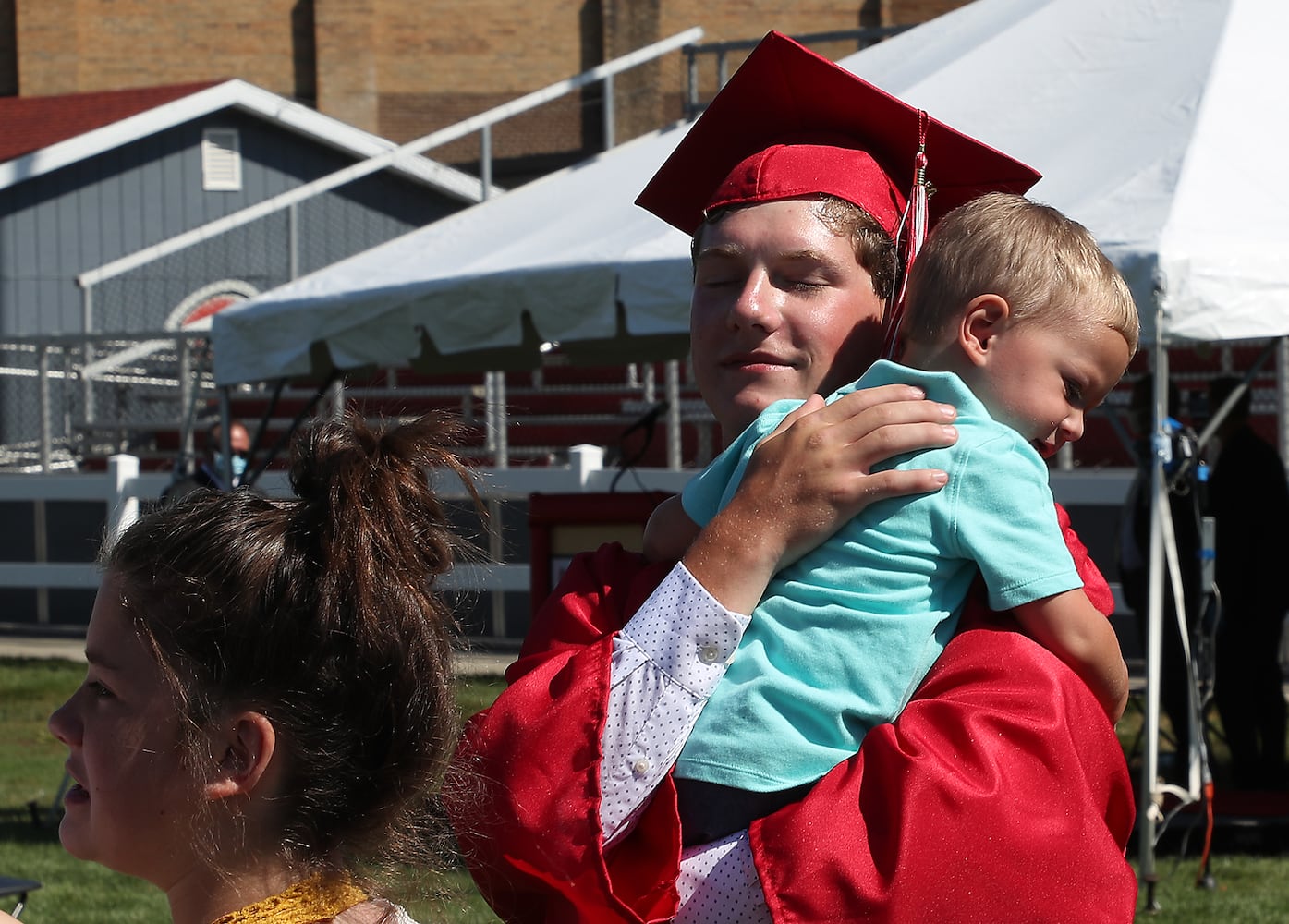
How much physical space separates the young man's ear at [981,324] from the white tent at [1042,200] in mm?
2934

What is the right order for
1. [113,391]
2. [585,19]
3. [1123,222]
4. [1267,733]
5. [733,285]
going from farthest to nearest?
[585,19]
[113,391]
[1267,733]
[1123,222]
[733,285]

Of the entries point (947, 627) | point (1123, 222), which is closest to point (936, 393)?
point (947, 627)

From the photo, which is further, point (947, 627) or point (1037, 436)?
point (1037, 436)

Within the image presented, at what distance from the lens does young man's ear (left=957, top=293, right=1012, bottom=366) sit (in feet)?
5.60

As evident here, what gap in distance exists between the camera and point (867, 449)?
62.7 inches

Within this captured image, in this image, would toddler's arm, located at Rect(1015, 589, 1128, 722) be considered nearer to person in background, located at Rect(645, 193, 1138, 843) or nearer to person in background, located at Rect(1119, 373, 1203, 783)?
person in background, located at Rect(645, 193, 1138, 843)

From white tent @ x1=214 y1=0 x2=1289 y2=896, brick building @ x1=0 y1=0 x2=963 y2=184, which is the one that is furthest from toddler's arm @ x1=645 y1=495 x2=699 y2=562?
brick building @ x1=0 y1=0 x2=963 y2=184

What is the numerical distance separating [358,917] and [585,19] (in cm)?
2867

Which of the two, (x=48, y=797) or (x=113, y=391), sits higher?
(x=113, y=391)

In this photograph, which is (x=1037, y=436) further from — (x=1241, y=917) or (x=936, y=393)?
(x=1241, y=917)

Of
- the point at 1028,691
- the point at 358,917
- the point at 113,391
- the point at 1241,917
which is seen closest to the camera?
the point at 1028,691

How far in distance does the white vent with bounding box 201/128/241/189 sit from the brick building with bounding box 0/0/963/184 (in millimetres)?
6921

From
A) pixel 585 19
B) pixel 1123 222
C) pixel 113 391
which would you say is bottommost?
pixel 113 391

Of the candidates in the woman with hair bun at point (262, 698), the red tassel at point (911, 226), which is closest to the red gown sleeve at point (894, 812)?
the woman with hair bun at point (262, 698)
